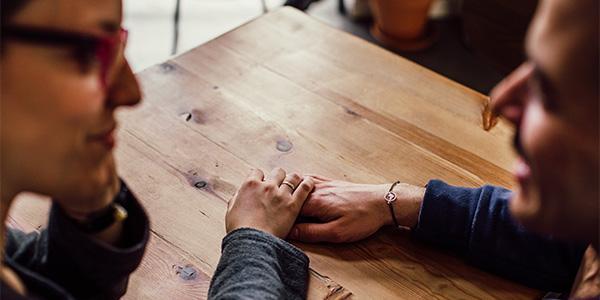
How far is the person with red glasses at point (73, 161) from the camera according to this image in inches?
19.9

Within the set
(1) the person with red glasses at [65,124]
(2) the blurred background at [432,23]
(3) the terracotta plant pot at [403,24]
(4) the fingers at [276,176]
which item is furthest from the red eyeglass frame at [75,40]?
(3) the terracotta plant pot at [403,24]

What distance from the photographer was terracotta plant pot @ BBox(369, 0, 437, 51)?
2.66 metres

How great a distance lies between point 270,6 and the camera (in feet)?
10.6

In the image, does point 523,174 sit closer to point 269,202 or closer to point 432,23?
point 269,202

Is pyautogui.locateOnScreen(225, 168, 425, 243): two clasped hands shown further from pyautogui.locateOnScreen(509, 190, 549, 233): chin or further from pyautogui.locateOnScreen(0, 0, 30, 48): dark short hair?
pyautogui.locateOnScreen(0, 0, 30, 48): dark short hair

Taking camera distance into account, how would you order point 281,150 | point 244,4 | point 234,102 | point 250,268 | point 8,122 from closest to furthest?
Result: point 8,122 → point 250,268 → point 281,150 → point 234,102 → point 244,4

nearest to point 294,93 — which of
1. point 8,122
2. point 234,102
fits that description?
point 234,102

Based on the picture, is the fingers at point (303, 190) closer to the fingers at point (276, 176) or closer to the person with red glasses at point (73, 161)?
the fingers at point (276, 176)

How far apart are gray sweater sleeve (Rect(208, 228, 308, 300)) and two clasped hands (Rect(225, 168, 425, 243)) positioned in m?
0.05

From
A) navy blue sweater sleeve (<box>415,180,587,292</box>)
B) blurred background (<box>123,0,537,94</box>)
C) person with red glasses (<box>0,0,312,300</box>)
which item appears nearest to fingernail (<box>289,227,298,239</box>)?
person with red glasses (<box>0,0,312,300</box>)

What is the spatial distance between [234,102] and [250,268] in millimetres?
548

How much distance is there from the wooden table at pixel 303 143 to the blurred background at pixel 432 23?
2.71ft

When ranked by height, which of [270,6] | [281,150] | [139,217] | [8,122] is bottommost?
[270,6]

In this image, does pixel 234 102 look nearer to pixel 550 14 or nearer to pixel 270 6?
pixel 550 14
